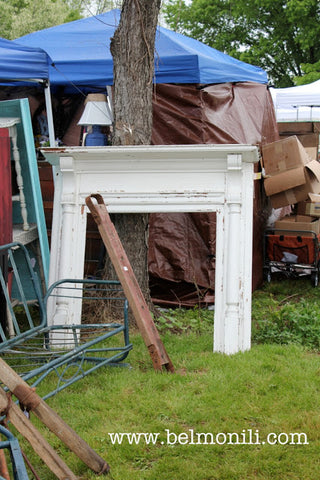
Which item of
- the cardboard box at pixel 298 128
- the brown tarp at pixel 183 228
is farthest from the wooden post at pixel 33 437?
the cardboard box at pixel 298 128

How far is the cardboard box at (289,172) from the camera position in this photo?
657cm

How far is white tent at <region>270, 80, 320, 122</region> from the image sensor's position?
1216 cm

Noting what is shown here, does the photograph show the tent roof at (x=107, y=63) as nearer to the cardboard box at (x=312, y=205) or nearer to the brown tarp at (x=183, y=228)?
the brown tarp at (x=183, y=228)

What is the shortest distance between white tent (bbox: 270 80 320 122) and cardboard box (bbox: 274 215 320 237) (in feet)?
18.2

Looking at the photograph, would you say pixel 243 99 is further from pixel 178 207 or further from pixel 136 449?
pixel 136 449

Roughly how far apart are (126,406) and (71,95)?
4.87 metres

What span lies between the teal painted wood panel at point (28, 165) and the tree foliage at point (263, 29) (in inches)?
798

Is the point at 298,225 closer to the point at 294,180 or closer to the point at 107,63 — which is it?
the point at 294,180

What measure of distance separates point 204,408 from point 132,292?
84 centimetres

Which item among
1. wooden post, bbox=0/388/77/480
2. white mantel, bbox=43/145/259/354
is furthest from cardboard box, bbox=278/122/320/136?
wooden post, bbox=0/388/77/480

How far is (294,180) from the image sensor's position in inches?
260

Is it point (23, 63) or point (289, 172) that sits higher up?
point (23, 63)

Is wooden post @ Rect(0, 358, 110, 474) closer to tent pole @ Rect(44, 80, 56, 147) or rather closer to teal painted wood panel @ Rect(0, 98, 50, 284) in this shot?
teal painted wood panel @ Rect(0, 98, 50, 284)

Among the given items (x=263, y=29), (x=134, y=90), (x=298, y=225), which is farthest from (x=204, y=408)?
(x=263, y=29)
